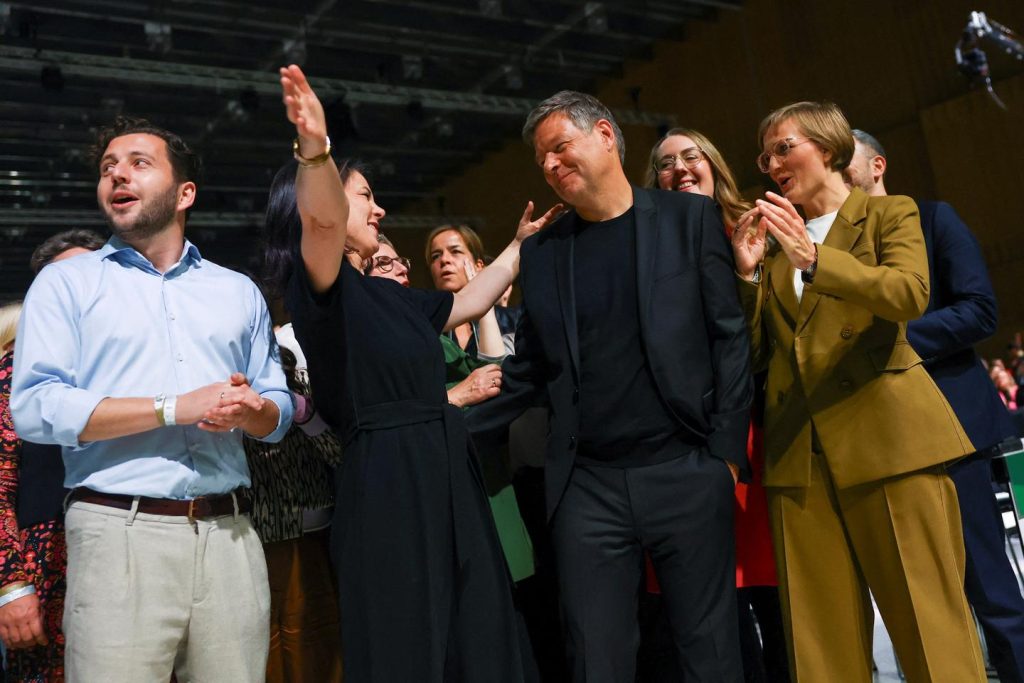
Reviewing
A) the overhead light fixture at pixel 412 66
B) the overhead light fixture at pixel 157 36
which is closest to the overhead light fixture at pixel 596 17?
the overhead light fixture at pixel 412 66

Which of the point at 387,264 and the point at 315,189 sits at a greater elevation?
the point at 387,264

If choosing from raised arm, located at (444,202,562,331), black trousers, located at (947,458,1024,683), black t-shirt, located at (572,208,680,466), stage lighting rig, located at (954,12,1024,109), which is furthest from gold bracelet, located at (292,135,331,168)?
stage lighting rig, located at (954,12,1024,109)

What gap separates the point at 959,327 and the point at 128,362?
2.10 meters

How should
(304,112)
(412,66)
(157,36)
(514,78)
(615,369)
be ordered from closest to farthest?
(304,112), (615,369), (157,36), (412,66), (514,78)

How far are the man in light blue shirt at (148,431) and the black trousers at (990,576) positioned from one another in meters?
1.84

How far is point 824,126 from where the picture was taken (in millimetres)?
2426

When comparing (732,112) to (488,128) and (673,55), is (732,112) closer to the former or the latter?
(673,55)

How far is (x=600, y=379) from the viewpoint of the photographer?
2232mm

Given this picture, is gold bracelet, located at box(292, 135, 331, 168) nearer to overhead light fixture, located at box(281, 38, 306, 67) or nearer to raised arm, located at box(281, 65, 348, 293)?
raised arm, located at box(281, 65, 348, 293)

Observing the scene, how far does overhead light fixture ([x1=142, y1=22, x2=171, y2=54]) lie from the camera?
26.5ft

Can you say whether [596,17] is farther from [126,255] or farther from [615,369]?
[126,255]

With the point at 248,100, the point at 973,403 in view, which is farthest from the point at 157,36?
the point at 973,403

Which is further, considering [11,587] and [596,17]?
[596,17]

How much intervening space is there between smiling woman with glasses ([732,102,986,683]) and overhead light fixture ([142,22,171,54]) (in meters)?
7.10
